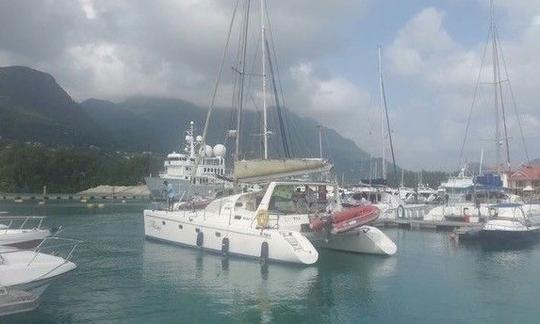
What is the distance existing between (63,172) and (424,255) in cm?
11452

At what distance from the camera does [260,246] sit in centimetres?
2172

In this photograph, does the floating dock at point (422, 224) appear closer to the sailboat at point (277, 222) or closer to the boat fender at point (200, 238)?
the sailboat at point (277, 222)

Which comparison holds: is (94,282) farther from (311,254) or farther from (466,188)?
(466,188)

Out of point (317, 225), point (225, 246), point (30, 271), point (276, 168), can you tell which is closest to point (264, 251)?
point (317, 225)

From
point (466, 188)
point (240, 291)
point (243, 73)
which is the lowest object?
point (240, 291)

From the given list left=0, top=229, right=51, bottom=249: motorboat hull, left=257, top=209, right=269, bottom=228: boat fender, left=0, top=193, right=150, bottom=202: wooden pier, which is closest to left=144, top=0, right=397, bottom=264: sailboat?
left=257, top=209, right=269, bottom=228: boat fender

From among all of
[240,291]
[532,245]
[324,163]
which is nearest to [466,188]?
[532,245]

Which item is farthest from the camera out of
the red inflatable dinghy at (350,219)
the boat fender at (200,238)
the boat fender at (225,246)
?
the boat fender at (200,238)

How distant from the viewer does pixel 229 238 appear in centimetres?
2347

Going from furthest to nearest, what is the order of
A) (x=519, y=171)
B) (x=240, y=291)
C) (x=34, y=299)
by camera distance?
(x=519, y=171)
(x=240, y=291)
(x=34, y=299)

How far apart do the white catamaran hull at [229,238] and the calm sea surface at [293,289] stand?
496 mm

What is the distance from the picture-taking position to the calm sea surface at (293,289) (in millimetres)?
14641

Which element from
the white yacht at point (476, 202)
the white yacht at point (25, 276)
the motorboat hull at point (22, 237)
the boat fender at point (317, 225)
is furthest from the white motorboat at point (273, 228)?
the white yacht at point (476, 202)

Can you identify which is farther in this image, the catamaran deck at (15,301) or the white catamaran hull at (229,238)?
the white catamaran hull at (229,238)
